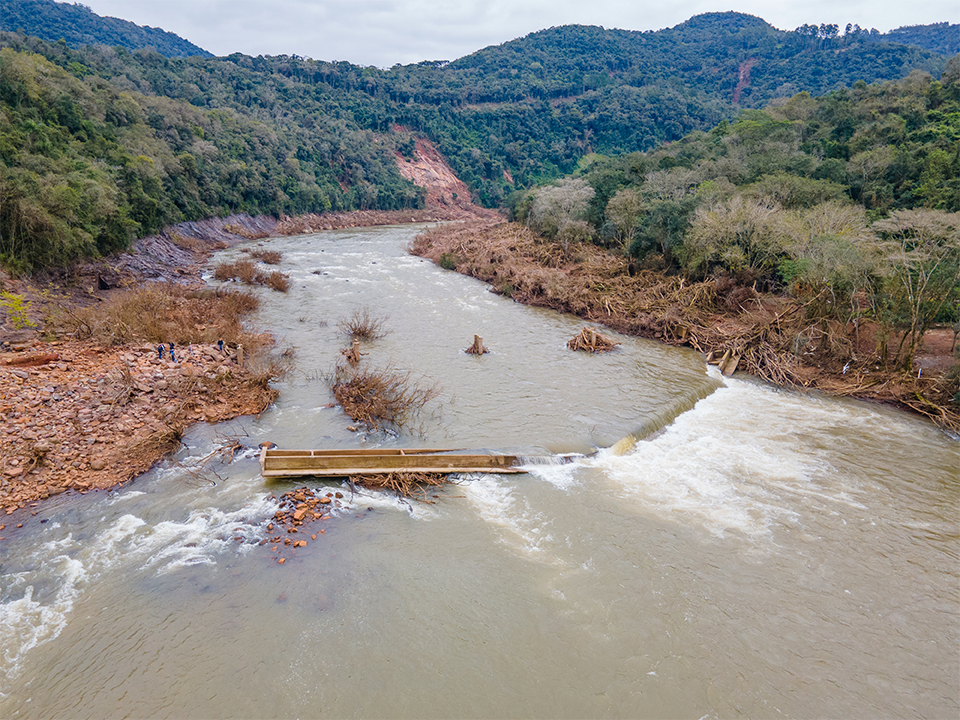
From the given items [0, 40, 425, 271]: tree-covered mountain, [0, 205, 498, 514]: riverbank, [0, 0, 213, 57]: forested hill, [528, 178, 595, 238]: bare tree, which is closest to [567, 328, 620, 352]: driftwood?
[0, 205, 498, 514]: riverbank

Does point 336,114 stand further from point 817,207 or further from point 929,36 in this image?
point 929,36

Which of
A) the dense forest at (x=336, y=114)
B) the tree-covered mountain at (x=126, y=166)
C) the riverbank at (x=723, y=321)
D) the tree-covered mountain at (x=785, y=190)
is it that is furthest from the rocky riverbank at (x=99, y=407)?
the tree-covered mountain at (x=785, y=190)

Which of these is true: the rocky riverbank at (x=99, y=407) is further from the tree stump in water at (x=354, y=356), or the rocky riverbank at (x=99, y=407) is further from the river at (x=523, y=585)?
the tree stump in water at (x=354, y=356)

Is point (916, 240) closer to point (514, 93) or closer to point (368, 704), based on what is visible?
point (368, 704)

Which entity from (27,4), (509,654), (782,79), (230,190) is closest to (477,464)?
(509,654)

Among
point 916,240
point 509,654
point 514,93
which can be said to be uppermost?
point 514,93

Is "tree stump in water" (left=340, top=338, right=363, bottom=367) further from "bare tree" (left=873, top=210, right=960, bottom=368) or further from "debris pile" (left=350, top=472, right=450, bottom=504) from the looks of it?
"bare tree" (left=873, top=210, right=960, bottom=368)
